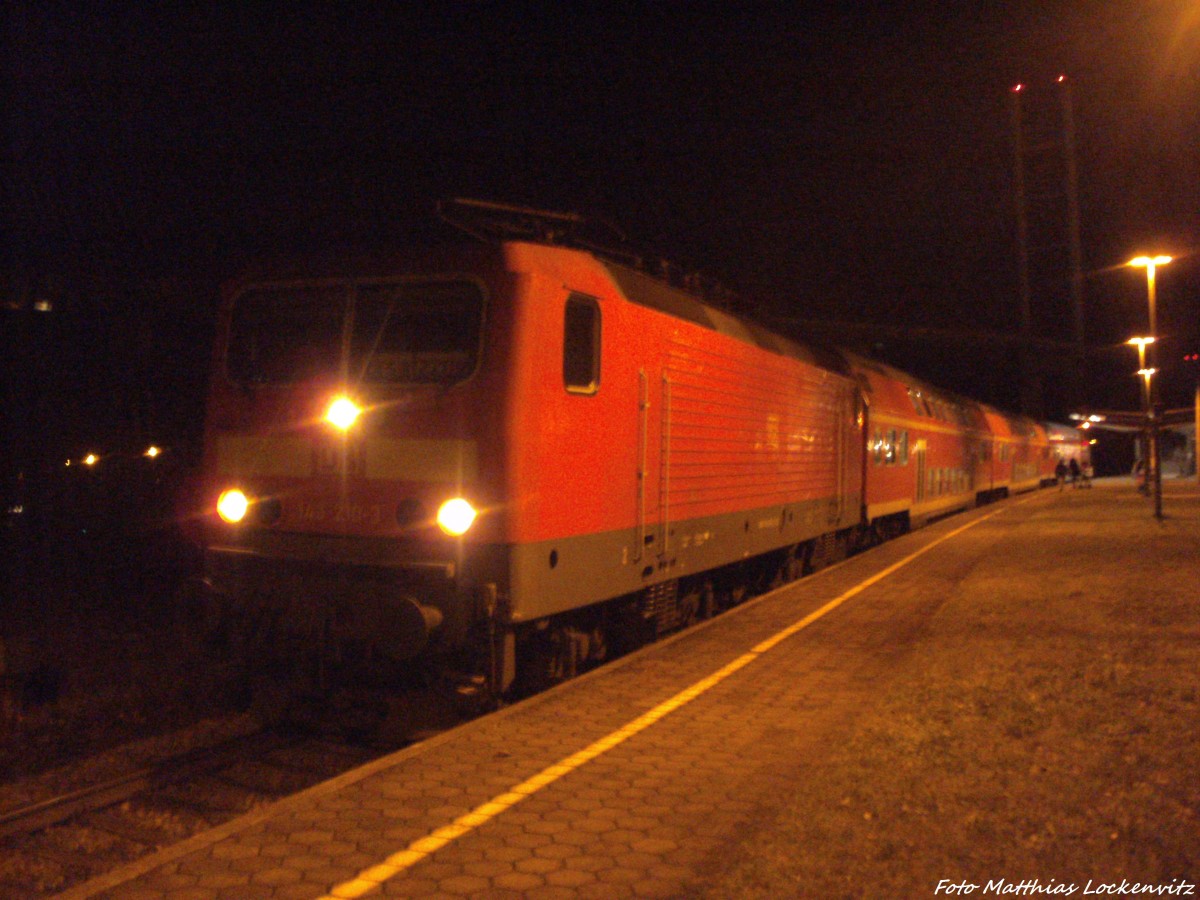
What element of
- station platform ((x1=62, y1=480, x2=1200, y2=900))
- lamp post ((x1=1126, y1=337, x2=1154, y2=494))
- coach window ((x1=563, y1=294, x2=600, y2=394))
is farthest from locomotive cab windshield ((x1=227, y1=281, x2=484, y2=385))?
lamp post ((x1=1126, y1=337, x2=1154, y2=494))

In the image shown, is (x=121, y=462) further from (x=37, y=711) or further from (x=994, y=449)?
(x=994, y=449)

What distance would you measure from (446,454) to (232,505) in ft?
5.99

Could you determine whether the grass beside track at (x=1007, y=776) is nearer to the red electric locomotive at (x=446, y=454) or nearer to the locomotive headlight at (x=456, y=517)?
the red electric locomotive at (x=446, y=454)

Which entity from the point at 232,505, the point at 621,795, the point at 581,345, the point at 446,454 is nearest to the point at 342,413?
the point at 446,454

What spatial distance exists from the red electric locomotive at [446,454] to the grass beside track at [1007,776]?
85.8 inches

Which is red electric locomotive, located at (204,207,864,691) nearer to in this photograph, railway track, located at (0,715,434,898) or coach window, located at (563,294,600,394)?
coach window, located at (563,294,600,394)

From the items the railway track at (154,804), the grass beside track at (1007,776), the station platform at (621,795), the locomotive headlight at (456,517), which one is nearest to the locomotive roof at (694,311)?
the locomotive headlight at (456,517)

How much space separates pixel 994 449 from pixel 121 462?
27.7 m

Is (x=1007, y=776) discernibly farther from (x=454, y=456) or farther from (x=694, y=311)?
(x=694, y=311)

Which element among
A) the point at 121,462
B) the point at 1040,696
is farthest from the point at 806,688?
the point at 121,462

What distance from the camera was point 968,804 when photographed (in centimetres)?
A: 482

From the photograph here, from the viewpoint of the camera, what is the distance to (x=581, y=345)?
733 cm

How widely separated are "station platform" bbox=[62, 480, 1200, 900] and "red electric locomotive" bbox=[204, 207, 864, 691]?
2.63ft

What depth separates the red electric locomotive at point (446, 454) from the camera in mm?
6664
